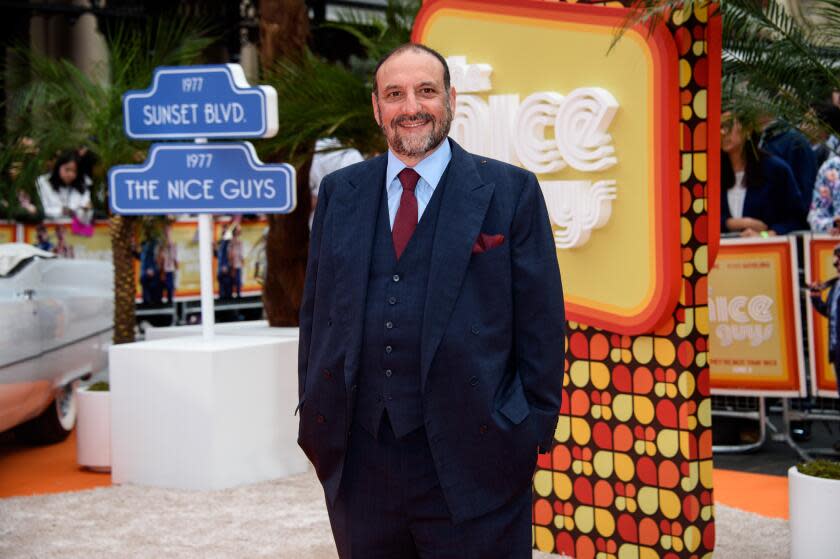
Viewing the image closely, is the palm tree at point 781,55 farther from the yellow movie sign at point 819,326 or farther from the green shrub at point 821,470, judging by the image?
the yellow movie sign at point 819,326

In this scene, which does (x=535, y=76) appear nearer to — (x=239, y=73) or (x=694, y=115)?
(x=694, y=115)

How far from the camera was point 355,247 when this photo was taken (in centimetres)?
294

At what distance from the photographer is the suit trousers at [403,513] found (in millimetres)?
2867

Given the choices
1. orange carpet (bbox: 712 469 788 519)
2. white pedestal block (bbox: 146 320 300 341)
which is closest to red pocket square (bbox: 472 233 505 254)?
orange carpet (bbox: 712 469 788 519)

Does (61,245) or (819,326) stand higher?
(61,245)

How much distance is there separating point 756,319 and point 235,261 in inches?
289

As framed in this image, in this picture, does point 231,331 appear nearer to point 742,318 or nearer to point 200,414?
point 200,414

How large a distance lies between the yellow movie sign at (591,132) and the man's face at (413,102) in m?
1.97

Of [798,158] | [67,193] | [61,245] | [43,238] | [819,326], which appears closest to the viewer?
[819,326]

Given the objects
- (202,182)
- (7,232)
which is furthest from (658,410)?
(7,232)

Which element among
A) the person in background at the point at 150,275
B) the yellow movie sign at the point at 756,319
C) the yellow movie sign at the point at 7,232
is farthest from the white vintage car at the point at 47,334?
the person in background at the point at 150,275

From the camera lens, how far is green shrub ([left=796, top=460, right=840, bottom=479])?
4842mm

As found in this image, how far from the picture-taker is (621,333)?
4996 millimetres

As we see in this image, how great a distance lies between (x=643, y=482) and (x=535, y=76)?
171 centimetres
